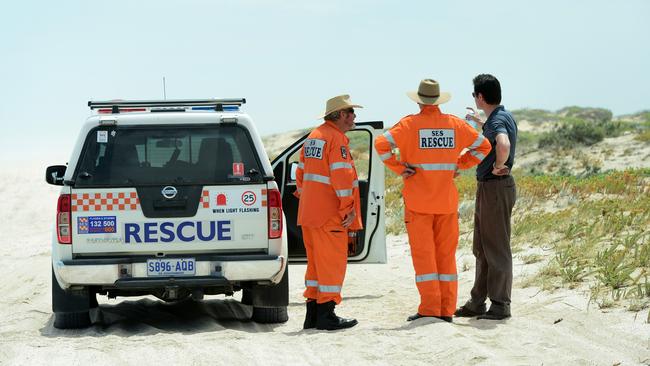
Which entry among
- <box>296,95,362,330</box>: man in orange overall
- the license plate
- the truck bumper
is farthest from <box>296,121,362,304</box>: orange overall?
the license plate

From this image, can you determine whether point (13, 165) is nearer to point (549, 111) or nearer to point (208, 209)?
point (208, 209)

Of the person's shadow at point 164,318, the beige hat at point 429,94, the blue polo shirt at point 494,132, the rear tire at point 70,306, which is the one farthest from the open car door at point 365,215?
the rear tire at point 70,306

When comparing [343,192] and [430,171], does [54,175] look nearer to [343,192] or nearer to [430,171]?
[343,192]

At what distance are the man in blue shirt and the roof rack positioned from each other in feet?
6.96

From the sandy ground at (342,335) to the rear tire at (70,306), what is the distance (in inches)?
5.0

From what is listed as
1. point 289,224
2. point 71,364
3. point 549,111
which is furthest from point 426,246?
point 549,111

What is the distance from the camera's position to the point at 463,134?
332 inches

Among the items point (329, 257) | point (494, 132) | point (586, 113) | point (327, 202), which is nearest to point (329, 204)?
point (327, 202)

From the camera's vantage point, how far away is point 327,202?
334 inches

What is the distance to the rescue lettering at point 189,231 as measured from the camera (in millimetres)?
8375

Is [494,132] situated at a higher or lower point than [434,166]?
higher

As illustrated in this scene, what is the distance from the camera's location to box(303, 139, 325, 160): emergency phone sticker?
8.44m

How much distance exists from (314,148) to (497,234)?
173cm

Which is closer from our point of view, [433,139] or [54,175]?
[433,139]
